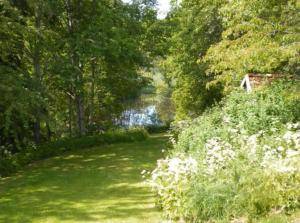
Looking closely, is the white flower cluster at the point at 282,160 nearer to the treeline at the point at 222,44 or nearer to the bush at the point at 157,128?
the treeline at the point at 222,44

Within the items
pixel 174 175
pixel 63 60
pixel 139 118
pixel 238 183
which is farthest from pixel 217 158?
pixel 139 118

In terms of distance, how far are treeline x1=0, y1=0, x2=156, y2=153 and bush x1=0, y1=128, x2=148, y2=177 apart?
0.60 meters

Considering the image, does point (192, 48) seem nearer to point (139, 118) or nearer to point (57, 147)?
point (57, 147)

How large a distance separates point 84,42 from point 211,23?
6738 mm

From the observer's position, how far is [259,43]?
8859 millimetres

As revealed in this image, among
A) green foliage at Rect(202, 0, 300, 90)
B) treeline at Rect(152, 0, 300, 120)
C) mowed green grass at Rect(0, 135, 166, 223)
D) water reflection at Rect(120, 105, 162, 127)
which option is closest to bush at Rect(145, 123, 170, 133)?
treeline at Rect(152, 0, 300, 120)

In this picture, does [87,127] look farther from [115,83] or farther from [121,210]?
[121,210]

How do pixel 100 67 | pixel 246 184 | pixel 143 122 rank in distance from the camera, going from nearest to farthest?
pixel 246 184 → pixel 100 67 → pixel 143 122

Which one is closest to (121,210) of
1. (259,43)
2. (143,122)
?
(259,43)

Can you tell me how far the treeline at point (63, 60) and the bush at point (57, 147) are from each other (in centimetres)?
60

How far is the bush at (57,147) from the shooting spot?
1418 centimetres

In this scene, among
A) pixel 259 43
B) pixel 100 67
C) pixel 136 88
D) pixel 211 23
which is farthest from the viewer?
pixel 136 88

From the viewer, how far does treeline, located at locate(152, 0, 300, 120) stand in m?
9.01

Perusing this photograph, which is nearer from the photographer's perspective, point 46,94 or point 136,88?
point 46,94
